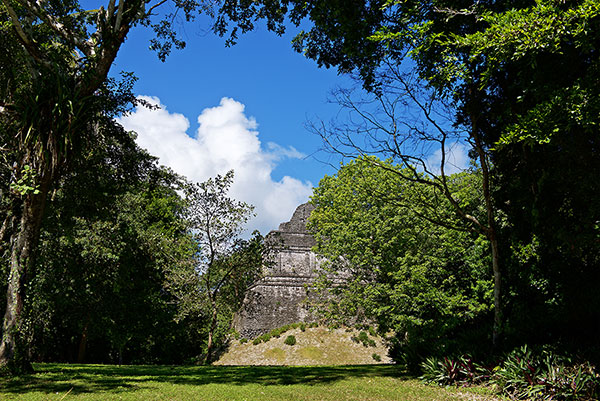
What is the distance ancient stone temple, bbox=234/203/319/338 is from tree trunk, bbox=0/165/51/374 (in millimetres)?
14844

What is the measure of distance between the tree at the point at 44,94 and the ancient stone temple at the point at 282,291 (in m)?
14.5

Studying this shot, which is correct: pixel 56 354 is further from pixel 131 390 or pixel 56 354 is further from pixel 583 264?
pixel 583 264

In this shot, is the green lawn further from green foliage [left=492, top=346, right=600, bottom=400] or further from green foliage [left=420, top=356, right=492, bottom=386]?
green foliage [left=492, top=346, right=600, bottom=400]

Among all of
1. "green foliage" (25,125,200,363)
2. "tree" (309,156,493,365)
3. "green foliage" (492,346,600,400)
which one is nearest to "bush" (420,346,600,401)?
"green foliage" (492,346,600,400)

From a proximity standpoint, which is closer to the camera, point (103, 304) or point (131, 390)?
point (131, 390)

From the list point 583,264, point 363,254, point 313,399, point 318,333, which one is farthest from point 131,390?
point 318,333

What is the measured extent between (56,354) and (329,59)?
22.2 metres

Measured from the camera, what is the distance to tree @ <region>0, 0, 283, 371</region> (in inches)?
324

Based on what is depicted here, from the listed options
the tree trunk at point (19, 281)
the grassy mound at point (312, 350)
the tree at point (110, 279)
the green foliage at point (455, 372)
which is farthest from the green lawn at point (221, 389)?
the grassy mound at point (312, 350)

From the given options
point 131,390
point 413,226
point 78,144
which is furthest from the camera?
point 413,226

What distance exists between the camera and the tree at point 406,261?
47.8ft

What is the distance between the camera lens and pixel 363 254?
17.9m

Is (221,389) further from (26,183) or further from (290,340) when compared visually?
(290,340)

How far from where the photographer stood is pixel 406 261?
Result: 54.2 feet
